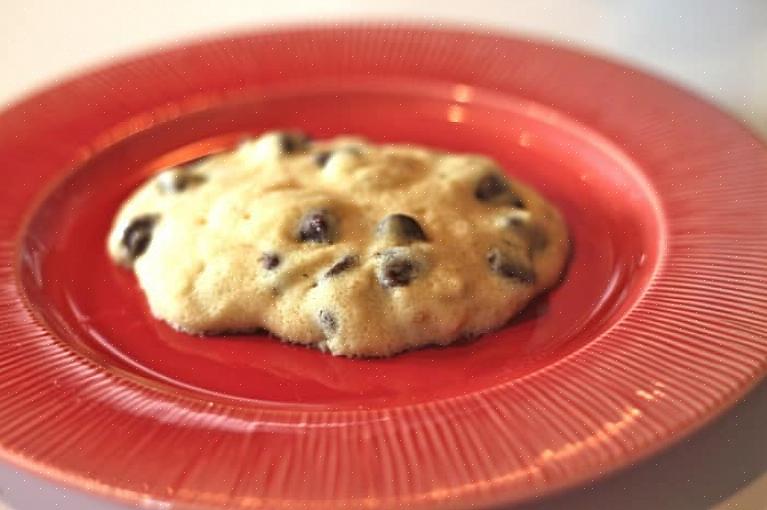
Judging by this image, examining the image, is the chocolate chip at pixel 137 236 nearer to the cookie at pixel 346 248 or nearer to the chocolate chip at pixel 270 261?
the cookie at pixel 346 248

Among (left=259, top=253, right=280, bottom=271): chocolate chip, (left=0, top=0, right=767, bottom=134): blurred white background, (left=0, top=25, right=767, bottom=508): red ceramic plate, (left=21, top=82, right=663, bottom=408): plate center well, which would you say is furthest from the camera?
(left=0, top=0, right=767, bottom=134): blurred white background

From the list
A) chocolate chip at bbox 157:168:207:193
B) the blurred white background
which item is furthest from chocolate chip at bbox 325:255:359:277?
the blurred white background

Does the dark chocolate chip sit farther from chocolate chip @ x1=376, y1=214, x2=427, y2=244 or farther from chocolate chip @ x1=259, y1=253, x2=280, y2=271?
chocolate chip @ x1=259, y1=253, x2=280, y2=271

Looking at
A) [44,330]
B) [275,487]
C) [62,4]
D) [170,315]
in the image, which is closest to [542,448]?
[275,487]

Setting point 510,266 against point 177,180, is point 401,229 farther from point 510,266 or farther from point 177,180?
point 177,180

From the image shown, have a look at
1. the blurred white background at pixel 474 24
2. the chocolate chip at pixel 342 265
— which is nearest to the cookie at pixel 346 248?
the chocolate chip at pixel 342 265
